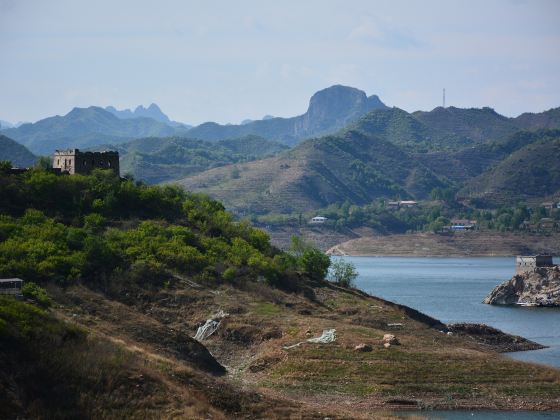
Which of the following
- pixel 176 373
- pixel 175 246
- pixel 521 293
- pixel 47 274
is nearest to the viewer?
pixel 176 373

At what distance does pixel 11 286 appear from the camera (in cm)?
6366

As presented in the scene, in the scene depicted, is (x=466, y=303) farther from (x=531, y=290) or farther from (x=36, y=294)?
Result: (x=36, y=294)

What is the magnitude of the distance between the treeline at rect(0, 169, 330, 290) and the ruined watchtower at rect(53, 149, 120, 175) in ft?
9.75

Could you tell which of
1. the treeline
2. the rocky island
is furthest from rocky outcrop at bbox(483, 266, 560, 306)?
the treeline

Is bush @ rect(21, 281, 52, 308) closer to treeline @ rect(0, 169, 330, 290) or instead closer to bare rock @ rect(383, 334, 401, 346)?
treeline @ rect(0, 169, 330, 290)

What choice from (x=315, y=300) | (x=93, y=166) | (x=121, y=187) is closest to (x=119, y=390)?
(x=315, y=300)

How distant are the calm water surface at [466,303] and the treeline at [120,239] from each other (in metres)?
19.9

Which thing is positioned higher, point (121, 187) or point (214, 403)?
point (121, 187)

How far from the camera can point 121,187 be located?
92438mm

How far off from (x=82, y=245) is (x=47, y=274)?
21.6ft

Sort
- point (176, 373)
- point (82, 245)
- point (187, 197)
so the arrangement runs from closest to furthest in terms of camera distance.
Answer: point (176, 373)
point (82, 245)
point (187, 197)

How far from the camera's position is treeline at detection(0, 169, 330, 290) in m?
75.8

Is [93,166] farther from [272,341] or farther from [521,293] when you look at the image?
[521,293]

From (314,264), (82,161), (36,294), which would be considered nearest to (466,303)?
(314,264)
